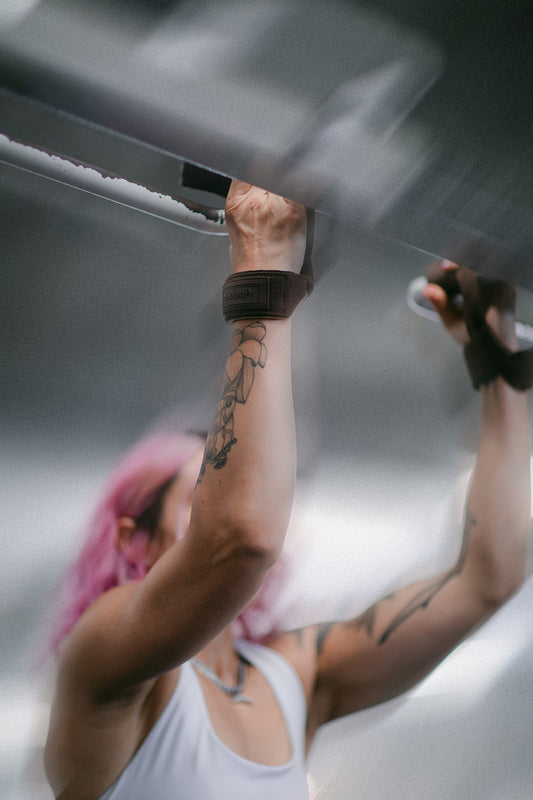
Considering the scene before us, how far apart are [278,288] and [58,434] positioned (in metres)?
0.31

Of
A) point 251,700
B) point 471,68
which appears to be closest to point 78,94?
point 471,68

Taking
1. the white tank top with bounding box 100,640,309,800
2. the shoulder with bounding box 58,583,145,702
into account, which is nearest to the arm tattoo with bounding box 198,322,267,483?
the shoulder with bounding box 58,583,145,702

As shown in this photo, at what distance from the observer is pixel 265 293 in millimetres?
409

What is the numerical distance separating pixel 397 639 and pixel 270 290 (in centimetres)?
47

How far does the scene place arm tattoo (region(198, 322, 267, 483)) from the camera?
16.5 inches

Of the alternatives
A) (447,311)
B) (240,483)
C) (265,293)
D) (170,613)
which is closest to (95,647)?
(170,613)

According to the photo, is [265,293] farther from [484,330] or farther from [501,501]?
[501,501]

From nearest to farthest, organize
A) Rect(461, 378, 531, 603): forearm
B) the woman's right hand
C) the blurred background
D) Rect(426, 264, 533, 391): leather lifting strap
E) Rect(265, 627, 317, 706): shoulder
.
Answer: the blurred background
the woman's right hand
Rect(426, 264, 533, 391): leather lifting strap
Rect(461, 378, 531, 603): forearm
Rect(265, 627, 317, 706): shoulder

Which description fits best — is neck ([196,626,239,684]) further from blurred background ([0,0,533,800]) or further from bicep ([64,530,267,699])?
bicep ([64,530,267,699])

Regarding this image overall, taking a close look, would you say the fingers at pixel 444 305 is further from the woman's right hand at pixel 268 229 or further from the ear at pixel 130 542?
the ear at pixel 130 542

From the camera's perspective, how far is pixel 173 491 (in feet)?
2.23

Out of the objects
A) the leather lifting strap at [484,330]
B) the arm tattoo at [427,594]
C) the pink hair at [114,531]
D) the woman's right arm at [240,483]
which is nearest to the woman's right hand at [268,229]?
the woman's right arm at [240,483]

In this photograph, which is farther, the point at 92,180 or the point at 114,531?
the point at 114,531

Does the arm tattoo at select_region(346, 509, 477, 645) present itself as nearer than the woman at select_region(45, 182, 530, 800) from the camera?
No
